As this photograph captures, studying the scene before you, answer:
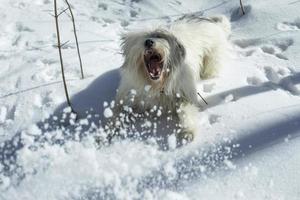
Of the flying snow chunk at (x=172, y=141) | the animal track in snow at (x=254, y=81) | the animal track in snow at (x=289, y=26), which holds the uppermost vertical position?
the animal track in snow at (x=289, y=26)

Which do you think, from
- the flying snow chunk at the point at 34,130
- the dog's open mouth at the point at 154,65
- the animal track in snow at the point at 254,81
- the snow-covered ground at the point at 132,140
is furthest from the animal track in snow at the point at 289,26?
the flying snow chunk at the point at 34,130

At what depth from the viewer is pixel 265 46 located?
6297mm

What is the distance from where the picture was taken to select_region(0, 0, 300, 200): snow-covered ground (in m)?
4.08

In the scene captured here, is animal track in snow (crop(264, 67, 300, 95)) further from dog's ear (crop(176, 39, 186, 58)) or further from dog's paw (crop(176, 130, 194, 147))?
dog's paw (crop(176, 130, 194, 147))

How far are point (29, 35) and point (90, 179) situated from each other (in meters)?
3.23

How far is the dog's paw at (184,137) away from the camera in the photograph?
4.62 metres

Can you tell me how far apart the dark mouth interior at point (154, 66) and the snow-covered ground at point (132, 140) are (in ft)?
1.92

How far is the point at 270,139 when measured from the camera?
4.55m

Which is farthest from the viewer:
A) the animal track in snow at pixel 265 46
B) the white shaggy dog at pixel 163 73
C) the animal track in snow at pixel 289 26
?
the animal track in snow at pixel 289 26

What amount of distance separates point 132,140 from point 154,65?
0.74 meters

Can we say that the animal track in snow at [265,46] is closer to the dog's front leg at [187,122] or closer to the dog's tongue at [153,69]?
the dog's front leg at [187,122]

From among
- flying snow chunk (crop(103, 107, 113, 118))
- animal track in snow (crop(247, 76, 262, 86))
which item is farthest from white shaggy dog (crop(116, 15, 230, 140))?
animal track in snow (crop(247, 76, 262, 86))

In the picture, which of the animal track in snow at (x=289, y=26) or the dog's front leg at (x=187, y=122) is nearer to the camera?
the dog's front leg at (x=187, y=122)

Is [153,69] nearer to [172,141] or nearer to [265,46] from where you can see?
[172,141]
